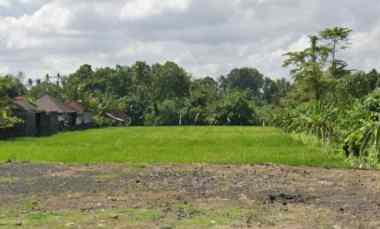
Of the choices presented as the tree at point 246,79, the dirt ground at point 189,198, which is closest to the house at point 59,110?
the dirt ground at point 189,198

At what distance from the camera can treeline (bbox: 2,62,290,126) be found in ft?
287

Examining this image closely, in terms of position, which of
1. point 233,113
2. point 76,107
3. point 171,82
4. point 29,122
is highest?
point 171,82

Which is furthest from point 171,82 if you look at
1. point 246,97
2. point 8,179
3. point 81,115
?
point 8,179

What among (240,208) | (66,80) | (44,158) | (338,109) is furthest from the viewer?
(66,80)

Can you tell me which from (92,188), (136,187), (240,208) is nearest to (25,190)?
(92,188)

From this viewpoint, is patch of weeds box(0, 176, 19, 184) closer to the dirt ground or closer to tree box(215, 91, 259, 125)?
the dirt ground

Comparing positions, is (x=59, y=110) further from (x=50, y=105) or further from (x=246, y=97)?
(x=246, y=97)

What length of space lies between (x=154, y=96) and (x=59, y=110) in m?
43.5

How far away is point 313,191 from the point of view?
12555 millimetres

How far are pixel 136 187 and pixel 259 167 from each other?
6.04 meters

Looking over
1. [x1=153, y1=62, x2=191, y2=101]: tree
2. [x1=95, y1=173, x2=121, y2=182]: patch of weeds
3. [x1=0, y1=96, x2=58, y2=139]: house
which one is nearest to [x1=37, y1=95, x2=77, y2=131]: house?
[x1=0, y1=96, x2=58, y2=139]: house

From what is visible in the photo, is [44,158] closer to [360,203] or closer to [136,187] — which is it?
[136,187]

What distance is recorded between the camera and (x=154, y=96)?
344 feet

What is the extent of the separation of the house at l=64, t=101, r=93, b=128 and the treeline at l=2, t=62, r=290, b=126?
1876mm
